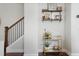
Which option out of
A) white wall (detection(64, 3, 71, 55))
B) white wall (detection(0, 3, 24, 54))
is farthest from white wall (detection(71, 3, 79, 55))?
white wall (detection(0, 3, 24, 54))

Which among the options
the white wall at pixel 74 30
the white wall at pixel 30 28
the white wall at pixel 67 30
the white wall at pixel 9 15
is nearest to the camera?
the white wall at pixel 30 28

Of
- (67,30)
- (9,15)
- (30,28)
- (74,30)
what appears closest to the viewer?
(30,28)

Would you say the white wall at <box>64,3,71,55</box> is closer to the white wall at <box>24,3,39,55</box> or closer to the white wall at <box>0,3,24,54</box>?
the white wall at <box>24,3,39,55</box>

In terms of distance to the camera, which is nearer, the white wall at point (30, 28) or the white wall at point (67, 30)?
the white wall at point (30, 28)

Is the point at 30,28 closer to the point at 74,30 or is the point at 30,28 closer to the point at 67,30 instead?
the point at 74,30

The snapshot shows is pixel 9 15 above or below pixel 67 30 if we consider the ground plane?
above

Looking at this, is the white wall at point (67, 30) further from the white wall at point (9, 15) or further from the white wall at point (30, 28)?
the white wall at point (9, 15)

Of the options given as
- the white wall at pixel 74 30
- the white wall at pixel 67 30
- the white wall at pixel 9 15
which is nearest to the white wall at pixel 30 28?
the white wall at pixel 74 30

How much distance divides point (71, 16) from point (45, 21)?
117cm

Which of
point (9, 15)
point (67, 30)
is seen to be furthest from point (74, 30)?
point (9, 15)

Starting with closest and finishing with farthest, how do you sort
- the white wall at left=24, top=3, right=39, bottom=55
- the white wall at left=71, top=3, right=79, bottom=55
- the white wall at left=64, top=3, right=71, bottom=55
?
the white wall at left=24, top=3, right=39, bottom=55, the white wall at left=71, top=3, right=79, bottom=55, the white wall at left=64, top=3, right=71, bottom=55

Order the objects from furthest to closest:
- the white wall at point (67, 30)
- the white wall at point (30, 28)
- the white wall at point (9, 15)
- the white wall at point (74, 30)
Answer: the white wall at point (9, 15)
the white wall at point (67, 30)
the white wall at point (74, 30)
the white wall at point (30, 28)

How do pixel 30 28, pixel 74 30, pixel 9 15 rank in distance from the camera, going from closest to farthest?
1. pixel 30 28
2. pixel 74 30
3. pixel 9 15

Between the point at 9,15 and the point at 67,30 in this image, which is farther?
the point at 9,15
